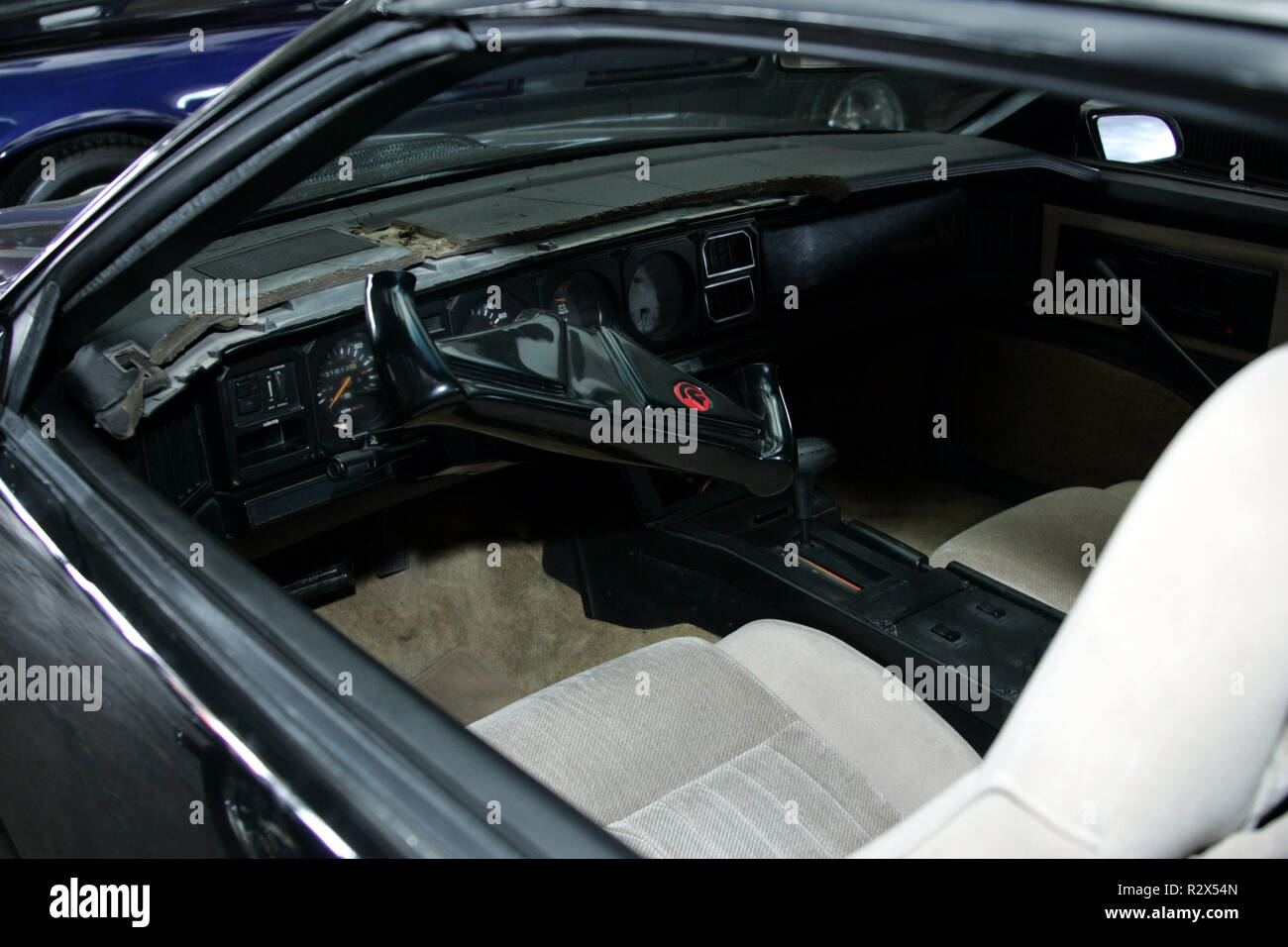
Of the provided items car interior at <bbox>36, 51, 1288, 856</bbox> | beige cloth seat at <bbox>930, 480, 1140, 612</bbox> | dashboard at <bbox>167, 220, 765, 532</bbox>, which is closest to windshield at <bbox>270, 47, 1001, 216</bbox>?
car interior at <bbox>36, 51, 1288, 856</bbox>

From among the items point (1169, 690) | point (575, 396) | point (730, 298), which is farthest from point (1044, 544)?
point (1169, 690)

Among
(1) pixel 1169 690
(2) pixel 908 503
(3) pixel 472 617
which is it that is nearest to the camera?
(1) pixel 1169 690

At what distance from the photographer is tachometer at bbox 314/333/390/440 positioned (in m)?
2.11

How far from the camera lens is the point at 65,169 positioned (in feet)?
14.6

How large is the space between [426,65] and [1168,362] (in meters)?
2.24

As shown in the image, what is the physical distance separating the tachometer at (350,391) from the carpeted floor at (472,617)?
0.56 metres

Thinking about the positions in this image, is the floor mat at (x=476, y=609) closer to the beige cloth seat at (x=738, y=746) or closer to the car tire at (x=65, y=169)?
the beige cloth seat at (x=738, y=746)

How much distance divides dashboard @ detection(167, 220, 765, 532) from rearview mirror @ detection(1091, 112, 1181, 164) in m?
1.09

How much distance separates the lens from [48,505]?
1.33m

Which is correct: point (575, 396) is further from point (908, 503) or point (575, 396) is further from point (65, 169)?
point (65, 169)

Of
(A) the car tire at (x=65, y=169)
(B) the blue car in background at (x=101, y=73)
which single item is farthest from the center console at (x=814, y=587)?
(A) the car tire at (x=65, y=169)

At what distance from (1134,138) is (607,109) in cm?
139

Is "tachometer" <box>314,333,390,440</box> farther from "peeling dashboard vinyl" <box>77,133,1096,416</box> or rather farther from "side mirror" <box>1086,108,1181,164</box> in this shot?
"side mirror" <box>1086,108,1181,164</box>
